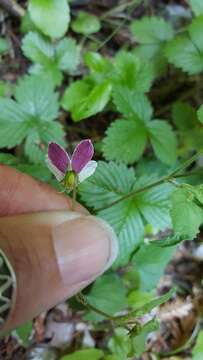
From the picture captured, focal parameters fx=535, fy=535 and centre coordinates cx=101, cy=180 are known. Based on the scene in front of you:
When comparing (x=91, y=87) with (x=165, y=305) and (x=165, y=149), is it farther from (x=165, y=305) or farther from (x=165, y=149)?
(x=165, y=305)

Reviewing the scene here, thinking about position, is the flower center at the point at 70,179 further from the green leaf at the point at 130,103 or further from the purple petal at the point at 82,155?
the green leaf at the point at 130,103

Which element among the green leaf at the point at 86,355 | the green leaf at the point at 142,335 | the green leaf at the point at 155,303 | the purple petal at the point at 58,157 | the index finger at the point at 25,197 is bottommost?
the green leaf at the point at 86,355

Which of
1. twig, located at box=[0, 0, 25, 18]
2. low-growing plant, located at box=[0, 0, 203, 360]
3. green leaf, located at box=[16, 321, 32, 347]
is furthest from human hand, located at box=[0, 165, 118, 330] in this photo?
twig, located at box=[0, 0, 25, 18]

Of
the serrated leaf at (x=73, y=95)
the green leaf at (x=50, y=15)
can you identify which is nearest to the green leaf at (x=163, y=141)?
the serrated leaf at (x=73, y=95)

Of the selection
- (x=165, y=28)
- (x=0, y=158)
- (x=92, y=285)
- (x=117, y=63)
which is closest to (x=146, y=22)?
(x=165, y=28)

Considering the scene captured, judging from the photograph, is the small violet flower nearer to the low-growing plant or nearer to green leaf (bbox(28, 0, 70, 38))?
the low-growing plant
